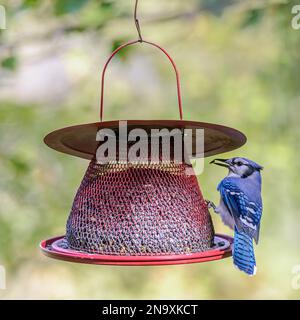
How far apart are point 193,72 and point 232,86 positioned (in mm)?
644

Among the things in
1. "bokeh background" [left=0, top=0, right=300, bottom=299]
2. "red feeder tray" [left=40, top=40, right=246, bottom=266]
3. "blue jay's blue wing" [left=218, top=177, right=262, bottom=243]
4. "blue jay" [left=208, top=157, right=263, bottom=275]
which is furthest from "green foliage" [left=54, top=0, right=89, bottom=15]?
"blue jay's blue wing" [left=218, top=177, right=262, bottom=243]

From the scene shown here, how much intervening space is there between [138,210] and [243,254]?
0.56m

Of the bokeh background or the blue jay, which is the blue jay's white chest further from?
the bokeh background

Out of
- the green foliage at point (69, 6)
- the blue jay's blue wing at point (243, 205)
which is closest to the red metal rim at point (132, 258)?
the blue jay's blue wing at point (243, 205)

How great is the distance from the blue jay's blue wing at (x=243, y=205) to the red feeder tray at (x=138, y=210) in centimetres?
18

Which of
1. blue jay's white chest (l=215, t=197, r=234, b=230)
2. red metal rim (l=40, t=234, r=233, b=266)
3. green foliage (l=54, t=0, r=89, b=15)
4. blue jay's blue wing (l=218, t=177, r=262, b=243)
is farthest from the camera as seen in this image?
green foliage (l=54, t=0, r=89, b=15)

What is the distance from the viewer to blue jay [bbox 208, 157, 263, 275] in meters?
3.18

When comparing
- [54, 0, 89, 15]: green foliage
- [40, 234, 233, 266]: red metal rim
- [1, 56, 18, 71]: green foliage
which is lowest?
[40, 234, 233, 266]: red metal rim

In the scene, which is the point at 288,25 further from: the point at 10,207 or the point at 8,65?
the point at 10,207

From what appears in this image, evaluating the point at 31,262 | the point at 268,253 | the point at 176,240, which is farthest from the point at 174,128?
the point at 268,253

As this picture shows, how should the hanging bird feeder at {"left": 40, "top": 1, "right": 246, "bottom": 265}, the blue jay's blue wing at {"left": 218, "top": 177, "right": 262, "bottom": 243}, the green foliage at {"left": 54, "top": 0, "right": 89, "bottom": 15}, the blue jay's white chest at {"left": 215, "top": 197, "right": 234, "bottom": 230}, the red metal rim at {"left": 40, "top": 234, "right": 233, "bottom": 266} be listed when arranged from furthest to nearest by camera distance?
the green foliage at {"left": 54, "top": 0, "right": 89, "bottom": 15}
the blue jay's white chest at {"left": 215, "top": 197, "right": 234, "bottom": 230}
the blue jay's blue wing at {"left": 218, "top": 177, "right": 262, "bottom": 243}
the hanging bird feeder at {"left": 40, "top": 1, "right": 246, "bottom": 265}
the red metal rim at {"left": 40, "top": 234, "right": 233, "bottom": 266}

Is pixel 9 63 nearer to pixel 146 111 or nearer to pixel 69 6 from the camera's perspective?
pixel 69 6

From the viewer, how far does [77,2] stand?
13.7 ft

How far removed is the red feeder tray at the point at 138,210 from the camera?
298cm
